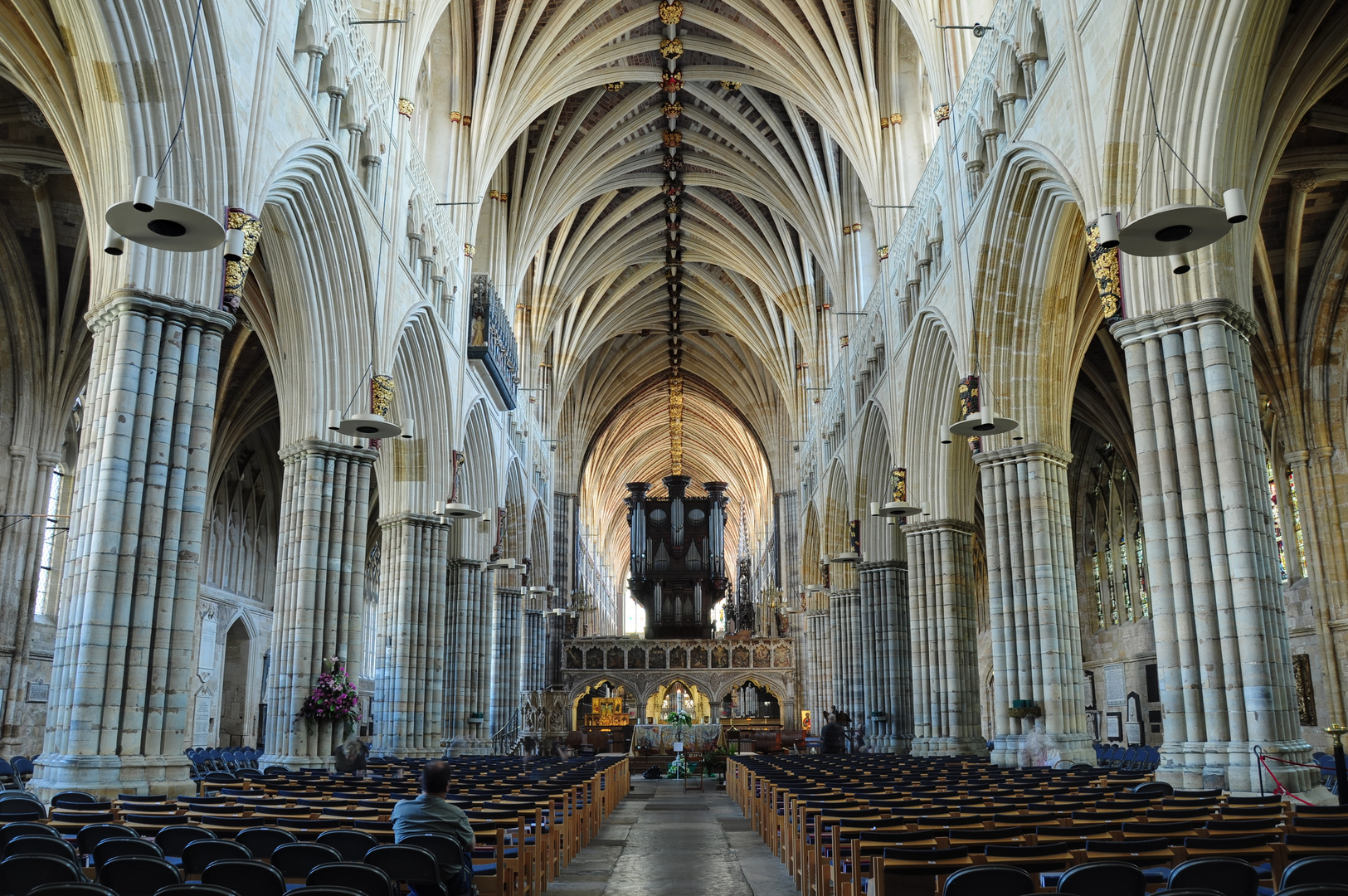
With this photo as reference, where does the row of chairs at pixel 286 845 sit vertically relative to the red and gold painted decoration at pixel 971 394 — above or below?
below

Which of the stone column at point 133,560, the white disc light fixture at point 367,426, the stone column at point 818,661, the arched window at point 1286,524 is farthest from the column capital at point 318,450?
the stone column at point 818,661

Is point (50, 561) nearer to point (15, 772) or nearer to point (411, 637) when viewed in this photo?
point (411, 637)

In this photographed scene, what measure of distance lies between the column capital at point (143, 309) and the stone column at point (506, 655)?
76.2 feet

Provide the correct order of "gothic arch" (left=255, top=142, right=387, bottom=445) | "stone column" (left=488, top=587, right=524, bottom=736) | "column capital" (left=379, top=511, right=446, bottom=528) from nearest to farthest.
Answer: "gothic arch" (left=255, top=142, right=387, bottom=445)
"column capital" (left=379, top=511, right=446, bottom=528)
"stone column" (left=488, top=587, right=524, bottom=736)

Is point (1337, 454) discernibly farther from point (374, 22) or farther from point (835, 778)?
point (374, 22)

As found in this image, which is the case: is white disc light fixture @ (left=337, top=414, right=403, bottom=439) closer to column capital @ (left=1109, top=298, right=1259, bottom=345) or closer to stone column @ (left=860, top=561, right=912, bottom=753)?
column capital @ (left=1109, top=298, right=1259, bottom=345)

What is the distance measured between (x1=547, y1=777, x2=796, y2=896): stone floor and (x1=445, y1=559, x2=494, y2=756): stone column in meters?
9.38

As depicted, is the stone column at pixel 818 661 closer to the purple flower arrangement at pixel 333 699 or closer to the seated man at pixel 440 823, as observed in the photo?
the purple flower arrangement at pixel 333 699

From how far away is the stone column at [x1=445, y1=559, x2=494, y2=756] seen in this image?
1013 inches

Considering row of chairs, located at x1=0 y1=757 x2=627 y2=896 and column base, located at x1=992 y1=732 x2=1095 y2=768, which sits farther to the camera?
column base, located at x1=992 y1=732 x2=1095 y2=768

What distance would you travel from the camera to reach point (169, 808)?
7.70 meters

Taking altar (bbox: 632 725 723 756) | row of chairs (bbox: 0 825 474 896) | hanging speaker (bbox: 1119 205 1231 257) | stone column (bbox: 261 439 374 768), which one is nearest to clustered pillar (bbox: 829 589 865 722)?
altar (bbox: 632 725 723 756)

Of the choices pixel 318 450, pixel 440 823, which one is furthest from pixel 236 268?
pixel 440 823

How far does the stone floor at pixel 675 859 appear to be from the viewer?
29.6ft
